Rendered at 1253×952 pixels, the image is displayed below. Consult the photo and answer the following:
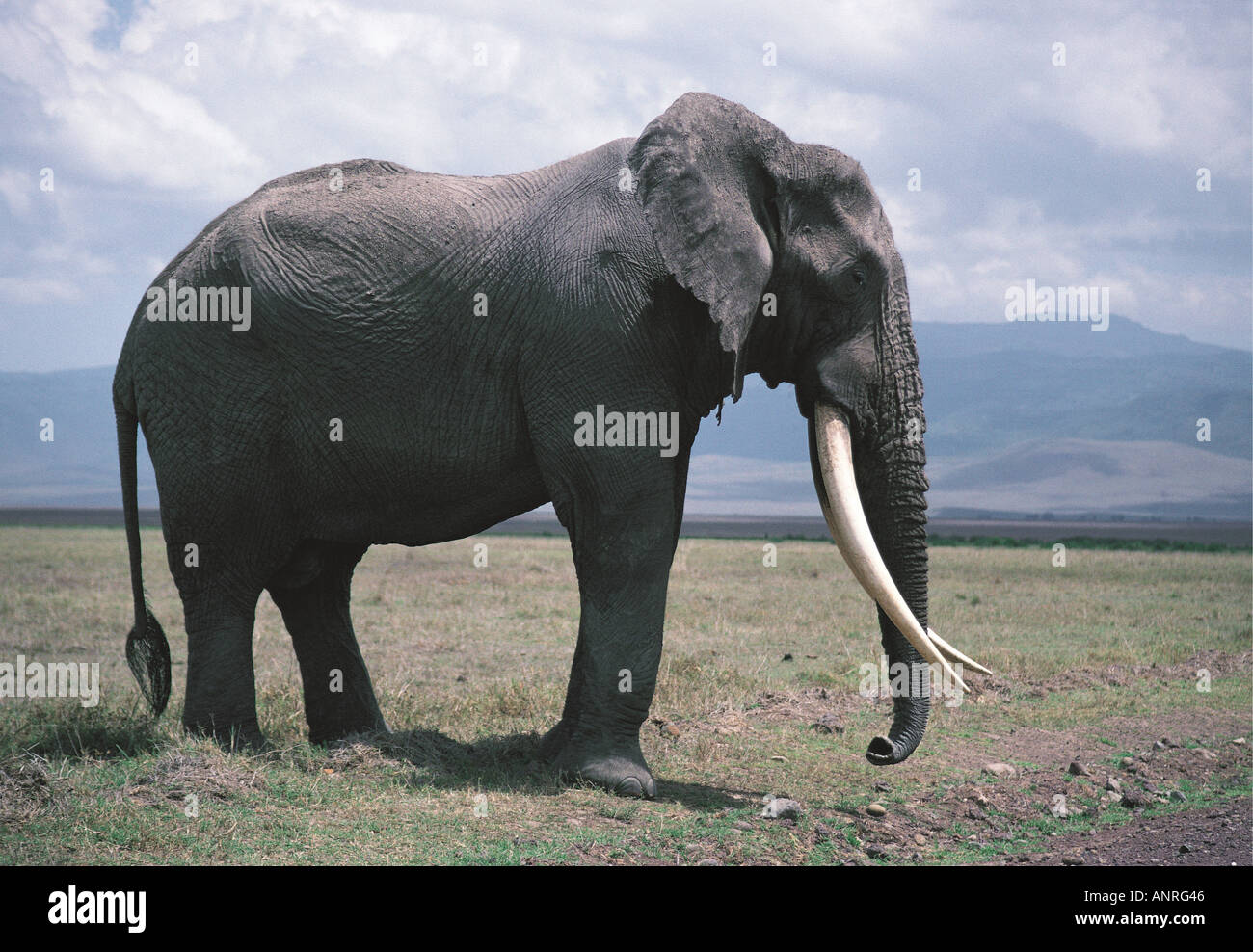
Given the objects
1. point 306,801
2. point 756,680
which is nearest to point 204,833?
point 306,801

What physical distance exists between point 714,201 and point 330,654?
4421 millimetres

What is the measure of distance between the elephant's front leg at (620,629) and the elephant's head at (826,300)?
42.1 inches

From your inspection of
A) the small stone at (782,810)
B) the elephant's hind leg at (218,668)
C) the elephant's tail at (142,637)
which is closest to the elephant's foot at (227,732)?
the elephant's hind leg at (218,668)

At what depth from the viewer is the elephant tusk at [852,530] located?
7410mm

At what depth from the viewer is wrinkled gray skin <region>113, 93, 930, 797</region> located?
7.71 metres

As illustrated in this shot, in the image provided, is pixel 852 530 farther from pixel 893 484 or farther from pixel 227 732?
pixel 227 732

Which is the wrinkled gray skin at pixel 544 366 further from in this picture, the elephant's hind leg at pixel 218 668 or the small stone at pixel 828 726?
the small stone at pixel 828 726

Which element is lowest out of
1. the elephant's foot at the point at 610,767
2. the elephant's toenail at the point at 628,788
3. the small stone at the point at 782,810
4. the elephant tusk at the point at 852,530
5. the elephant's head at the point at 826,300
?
the small stone at the point at 782,810

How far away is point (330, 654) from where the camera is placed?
934cm

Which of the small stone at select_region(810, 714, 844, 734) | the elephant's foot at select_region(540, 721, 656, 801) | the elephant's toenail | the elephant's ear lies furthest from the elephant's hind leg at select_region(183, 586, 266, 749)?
the small stone at select_region(810, 714, 844, 734)

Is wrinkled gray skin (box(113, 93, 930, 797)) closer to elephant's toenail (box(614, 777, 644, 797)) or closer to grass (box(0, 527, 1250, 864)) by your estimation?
elephant's toenail (box(614, 777, 644, 797))

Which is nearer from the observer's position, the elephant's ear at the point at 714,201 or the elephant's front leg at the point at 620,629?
the elephant's ear at the point at 714,201

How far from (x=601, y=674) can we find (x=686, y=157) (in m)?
3.26
